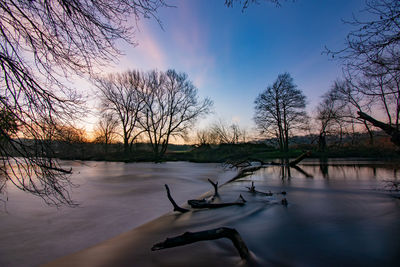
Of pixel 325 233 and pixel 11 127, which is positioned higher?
pixel 11 127

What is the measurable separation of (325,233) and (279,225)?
78 cm

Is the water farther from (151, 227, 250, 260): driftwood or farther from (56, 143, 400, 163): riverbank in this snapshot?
(56, 143, 400, 163): riverbank

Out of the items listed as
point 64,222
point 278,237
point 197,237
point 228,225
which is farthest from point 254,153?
point 197,237

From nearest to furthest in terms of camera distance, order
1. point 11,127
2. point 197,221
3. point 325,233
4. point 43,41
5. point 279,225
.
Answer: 1. point 11,127
2. point 43,41
3. point 325,233
4. point 279,225
5. point 197,221

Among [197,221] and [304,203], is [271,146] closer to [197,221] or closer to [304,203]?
[304,203]

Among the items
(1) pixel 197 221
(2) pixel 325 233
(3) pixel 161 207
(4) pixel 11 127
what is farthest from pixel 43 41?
(2) pixel 325 233

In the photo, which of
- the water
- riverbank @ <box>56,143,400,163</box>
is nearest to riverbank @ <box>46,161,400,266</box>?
the water

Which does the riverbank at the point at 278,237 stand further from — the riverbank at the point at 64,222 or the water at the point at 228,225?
the riverbank at the point at 64,222

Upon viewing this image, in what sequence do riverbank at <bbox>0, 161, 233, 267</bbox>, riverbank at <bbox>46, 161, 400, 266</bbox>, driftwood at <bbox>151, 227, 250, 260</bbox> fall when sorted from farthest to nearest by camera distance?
riverbank at <bbox>0, 161, 233, 267</bbox>
riverbank at <bbox>46, 161, 400, 266</bbox>
driftwood at <bbox>151, 227, 250, 260</bbox>

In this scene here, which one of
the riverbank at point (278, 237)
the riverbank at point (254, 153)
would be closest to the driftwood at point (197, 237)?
the riverbank at point (278, 237)

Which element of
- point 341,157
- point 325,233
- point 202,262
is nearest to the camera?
point 202,262

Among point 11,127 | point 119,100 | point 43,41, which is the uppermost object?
point 119,100

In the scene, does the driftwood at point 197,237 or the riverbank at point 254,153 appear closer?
the driftwood at point 197,237

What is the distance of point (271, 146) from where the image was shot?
32.1 m
